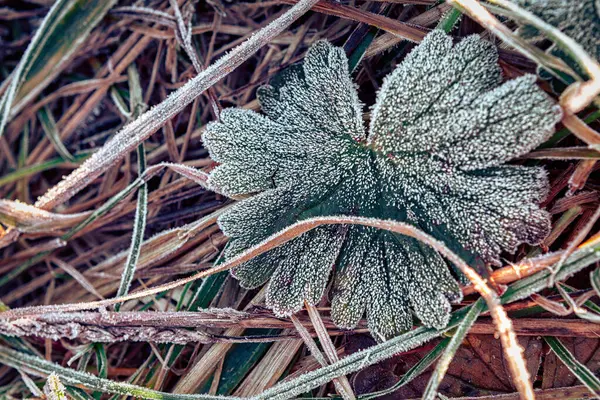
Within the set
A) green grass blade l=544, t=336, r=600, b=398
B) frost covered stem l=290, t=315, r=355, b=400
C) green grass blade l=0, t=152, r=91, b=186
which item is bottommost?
frost covered stem l=290, t=315, r=355, b=400

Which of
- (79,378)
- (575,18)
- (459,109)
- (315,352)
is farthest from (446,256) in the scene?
(79,378)

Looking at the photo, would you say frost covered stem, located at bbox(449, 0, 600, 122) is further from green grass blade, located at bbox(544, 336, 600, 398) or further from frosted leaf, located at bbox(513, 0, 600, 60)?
green grass blade, located at bbox(544, 336, 600, 398)

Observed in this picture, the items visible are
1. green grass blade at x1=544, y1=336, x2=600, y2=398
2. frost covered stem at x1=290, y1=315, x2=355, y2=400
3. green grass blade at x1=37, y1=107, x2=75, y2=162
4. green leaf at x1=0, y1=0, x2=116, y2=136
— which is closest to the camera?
green grass blade at x1=544, y1=336, x2=600, y2=398

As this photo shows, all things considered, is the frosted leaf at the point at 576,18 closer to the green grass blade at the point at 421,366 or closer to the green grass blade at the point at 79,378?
the green grass blade at the point at 421,366

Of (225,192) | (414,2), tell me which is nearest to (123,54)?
(225,192)

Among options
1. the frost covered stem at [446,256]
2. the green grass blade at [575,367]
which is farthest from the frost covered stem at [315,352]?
the green grass blade at [575,367]

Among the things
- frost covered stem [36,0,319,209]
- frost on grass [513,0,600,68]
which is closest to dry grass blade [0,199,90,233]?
frost covered stem [36,0,319,209]

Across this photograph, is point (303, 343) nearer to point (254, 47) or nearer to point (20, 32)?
point (254, 47)
